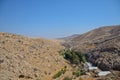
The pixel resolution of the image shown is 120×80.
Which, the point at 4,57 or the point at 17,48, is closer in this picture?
the point at 4,57

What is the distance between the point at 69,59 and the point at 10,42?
37.9ft

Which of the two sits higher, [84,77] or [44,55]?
[44,55]

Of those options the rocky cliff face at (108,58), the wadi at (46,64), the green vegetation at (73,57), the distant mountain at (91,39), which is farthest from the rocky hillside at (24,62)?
the distant mountain at (91,39)

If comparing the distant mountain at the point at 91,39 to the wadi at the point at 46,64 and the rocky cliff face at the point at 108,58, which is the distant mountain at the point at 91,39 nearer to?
the rocky cliff face at the point at 108,58

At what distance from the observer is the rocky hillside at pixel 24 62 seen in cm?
2309

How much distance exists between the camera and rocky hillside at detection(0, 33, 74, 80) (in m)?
23.1

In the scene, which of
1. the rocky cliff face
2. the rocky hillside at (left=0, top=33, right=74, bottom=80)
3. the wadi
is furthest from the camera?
the rocky cliff face

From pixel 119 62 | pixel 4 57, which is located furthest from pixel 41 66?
pixel 119 62

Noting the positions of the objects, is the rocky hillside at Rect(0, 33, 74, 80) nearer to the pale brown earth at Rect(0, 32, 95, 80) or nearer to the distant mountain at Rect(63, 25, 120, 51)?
the pale brown earth at Rect(0, 32, 95, 80)

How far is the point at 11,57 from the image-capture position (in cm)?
2541

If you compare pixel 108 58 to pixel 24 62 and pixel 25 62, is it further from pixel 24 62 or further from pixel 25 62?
pixel 24 62

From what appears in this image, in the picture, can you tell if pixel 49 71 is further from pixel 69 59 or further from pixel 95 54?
Result: pixel 95 54

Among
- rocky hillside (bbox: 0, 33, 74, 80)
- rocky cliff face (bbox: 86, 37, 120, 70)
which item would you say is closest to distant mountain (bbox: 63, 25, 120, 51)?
rocky cliff face (bbox: 86, 37, 120, 70)

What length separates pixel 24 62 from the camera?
26.0 m
